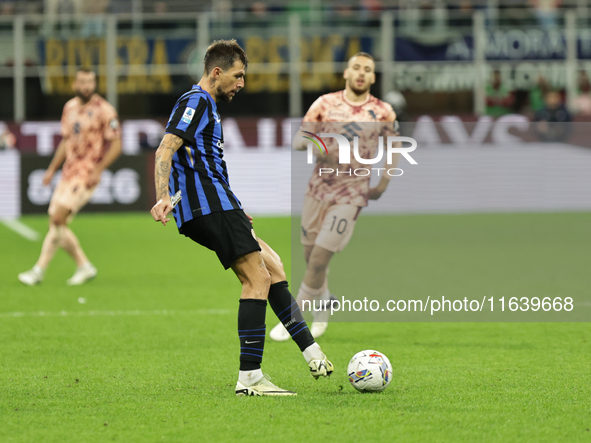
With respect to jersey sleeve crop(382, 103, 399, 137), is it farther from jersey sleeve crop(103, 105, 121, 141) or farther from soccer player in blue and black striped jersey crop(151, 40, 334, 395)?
jersey sleeve crop(103, 105, 121, 141)

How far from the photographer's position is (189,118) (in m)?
4.74

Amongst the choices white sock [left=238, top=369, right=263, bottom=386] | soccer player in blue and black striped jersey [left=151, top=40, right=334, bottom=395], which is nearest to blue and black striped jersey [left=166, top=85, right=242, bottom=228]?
soccer player in blue and black striped jersey [left=151, top=40, right=334, bottom=395]

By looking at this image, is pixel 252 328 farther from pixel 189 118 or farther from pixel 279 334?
pixel 279 334

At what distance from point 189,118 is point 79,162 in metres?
5.49

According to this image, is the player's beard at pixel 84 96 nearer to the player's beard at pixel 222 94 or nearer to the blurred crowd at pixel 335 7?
the player's beard at pixel 222 94

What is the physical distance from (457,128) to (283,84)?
12.3 feet

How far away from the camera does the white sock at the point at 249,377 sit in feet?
16.0

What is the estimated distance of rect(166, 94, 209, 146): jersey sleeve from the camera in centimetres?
472

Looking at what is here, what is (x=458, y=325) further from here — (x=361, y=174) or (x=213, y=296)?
(x=213, y=296)

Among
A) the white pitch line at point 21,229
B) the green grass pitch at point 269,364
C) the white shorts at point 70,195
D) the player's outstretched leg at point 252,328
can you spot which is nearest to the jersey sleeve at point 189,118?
the player's outstretched leg at point 252,328

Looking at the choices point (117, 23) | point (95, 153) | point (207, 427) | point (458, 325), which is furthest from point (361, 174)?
point (117, 23)

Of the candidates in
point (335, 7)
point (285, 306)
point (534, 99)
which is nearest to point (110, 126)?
point (285, 306)

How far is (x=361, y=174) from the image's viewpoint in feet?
22.3

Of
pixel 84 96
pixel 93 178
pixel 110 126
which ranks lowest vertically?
pixel 93 178
